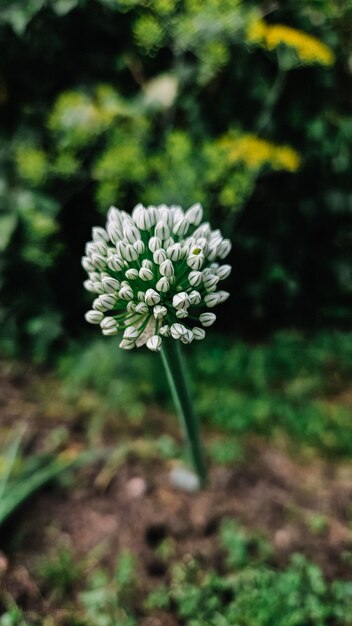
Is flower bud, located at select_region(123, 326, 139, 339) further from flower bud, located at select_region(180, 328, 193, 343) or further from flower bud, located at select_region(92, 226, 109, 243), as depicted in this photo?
flower bud, located at select_region(92, 226, 109, 243)

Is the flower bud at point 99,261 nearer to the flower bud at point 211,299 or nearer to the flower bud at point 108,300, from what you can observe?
the flower bud at point 108,300

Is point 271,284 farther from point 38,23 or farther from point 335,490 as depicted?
point 38,23

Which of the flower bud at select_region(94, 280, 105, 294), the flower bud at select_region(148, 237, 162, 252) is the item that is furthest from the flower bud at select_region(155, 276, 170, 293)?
the flower bud at select_region(94, 280, 105, 294)

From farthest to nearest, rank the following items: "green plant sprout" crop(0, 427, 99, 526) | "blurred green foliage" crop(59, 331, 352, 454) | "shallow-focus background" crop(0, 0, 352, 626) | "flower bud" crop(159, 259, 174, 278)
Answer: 1. "blurred green foliage" crop(59, 331, 352, 454)
2. "green plant sprout" crop(0, 427, 99, 526)
3. "shallow-focus background" crop(0, 0, 352, 626)
4. "flower bud" crop(159, 259, 174, 278)

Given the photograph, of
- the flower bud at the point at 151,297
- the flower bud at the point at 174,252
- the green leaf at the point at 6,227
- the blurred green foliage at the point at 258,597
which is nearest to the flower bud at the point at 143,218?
the flower bud at the point at 174,252

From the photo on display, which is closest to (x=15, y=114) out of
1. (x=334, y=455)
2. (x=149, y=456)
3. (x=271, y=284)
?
(x=271, y=284)

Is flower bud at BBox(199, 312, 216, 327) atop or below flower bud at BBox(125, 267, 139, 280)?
below
